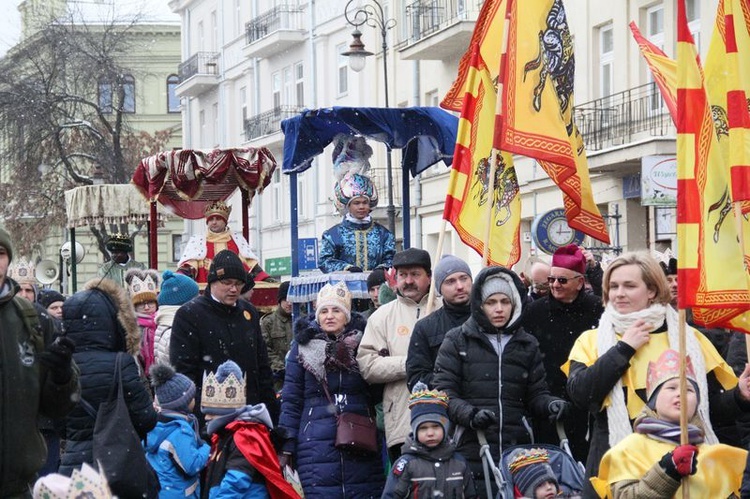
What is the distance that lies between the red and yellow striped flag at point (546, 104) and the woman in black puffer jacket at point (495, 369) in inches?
88.6

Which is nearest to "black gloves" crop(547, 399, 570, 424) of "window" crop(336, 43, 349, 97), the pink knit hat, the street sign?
the pink knit hat

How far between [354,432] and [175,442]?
111cm

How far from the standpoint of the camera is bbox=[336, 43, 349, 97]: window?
4138cm

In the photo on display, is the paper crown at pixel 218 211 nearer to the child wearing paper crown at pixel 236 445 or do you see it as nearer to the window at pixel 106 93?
the child wearing paper crown at pixel 236 445

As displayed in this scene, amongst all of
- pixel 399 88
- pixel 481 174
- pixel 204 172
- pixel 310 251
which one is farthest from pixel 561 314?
pixel 399 88

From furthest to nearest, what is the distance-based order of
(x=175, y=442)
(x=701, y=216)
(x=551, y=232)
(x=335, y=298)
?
(x=551, y=232), (x=335, y=298), (x=175, y=442), (x=701, y=216)

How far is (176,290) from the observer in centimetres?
1170

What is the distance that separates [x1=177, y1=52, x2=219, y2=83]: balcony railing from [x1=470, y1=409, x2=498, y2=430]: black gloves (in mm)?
45140

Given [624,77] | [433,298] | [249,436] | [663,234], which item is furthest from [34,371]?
[624,77]

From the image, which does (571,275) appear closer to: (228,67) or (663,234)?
(663,234)

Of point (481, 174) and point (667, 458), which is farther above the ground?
point (481, 174)

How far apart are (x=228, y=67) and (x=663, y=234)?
1207 inches

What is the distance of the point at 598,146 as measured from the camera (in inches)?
1029

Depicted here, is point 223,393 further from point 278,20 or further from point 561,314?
point 278,20
